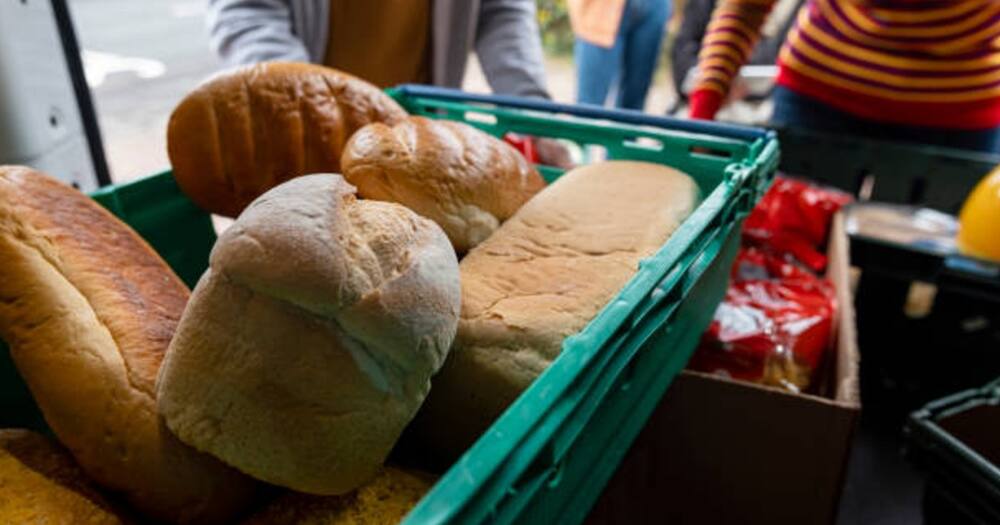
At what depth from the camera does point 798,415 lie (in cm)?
103

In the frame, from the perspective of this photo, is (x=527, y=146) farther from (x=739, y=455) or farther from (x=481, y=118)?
(x=739, y=455)

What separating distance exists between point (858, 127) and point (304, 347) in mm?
1751

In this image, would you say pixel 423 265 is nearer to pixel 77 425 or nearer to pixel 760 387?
pixel 77 425

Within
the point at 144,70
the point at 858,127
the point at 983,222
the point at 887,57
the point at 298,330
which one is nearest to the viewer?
the point at 298,330

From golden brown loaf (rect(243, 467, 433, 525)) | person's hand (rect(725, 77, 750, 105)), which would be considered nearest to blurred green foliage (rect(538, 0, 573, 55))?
person's hand (rect(725, 77, 750, 105))

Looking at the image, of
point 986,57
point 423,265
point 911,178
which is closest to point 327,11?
point 423,265

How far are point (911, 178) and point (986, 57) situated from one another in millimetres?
343

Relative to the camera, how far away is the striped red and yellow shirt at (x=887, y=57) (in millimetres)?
1670

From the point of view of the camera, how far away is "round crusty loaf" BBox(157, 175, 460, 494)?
54cm

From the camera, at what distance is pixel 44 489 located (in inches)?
24.7

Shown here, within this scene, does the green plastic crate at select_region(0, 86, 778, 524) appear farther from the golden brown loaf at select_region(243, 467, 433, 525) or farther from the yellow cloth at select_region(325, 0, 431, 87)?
the yellow cloth at select_region(325, 0, 431, 87)

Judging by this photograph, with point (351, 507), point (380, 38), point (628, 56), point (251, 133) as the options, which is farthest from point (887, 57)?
point (628, 56)

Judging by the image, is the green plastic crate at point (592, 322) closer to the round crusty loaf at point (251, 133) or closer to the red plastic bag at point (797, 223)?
A: the round crusty loaf at point (251, 133)

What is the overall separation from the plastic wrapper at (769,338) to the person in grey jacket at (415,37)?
0.69 metres
